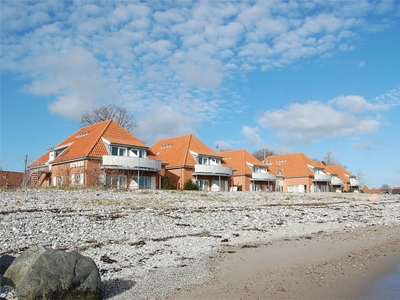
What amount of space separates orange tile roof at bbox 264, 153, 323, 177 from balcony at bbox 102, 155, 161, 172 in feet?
114

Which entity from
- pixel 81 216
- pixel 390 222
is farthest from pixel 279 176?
pixel 81 216

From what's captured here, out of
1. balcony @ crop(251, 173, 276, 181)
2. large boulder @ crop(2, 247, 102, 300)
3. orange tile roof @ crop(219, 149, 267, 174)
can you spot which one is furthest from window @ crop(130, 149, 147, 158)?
large boulder @ crop(2, 247, 102, 300)

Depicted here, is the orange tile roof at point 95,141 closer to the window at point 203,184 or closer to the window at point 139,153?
the window at point 139,153

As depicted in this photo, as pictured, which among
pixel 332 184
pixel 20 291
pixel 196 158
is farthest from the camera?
pixel 332 184

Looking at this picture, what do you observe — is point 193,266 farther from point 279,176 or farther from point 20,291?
point 279,176

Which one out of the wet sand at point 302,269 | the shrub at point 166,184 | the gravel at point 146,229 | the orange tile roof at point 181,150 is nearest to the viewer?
the wet sand at point 302,269

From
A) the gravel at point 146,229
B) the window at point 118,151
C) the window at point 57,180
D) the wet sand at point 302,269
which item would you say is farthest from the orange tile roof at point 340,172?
the wet sand at point 302,269

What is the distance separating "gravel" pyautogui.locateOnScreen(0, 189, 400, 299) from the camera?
29.5 feet

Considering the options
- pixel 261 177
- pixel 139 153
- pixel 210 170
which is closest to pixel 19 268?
pixel 139 153

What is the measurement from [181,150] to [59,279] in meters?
38.7

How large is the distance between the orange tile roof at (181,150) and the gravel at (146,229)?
20.0 metres

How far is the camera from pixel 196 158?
44.1m

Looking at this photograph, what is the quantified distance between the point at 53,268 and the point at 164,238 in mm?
6575

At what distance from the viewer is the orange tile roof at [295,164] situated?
211 ft
